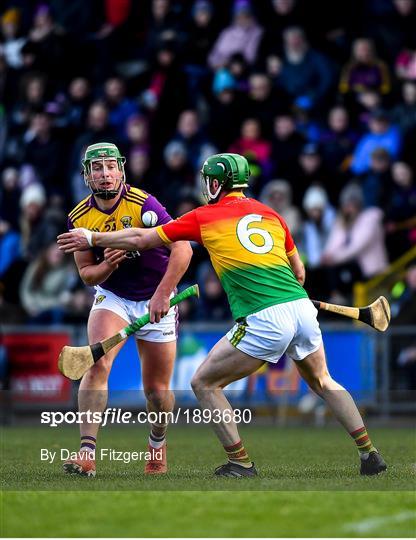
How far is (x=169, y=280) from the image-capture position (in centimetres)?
959

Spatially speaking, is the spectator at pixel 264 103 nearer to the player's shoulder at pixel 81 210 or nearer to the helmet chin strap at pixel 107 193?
the player's shoulder at pixel 81 210

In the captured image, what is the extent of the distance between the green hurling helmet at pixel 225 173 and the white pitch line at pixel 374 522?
9.86 feet

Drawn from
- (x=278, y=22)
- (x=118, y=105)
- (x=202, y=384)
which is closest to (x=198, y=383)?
(x=202, y=384)

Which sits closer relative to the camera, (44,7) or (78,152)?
(78,152)

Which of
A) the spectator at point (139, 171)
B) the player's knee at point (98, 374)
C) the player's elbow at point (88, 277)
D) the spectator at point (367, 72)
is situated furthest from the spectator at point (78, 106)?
the player's knee at point (98, 374)

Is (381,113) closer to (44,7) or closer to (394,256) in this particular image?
(394,256)

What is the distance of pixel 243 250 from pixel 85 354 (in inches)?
53.8

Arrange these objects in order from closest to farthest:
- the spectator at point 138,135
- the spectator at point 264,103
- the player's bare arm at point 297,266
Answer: the player's bare arm at point 297,266 < the spectator at point 264,103 < the spectator at point 138,135

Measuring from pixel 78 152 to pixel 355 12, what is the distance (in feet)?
14.6

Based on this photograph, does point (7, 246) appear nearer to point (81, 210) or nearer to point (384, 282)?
point (384, 282)

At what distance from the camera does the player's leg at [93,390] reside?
9.58 m

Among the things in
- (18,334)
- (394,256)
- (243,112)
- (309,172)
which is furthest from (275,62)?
(18,334)

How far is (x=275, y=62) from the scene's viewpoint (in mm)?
19250

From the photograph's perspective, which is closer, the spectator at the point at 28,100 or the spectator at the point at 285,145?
the spectator at the point at 285,145
